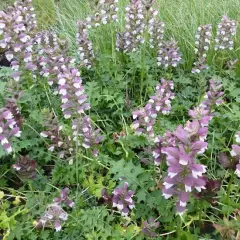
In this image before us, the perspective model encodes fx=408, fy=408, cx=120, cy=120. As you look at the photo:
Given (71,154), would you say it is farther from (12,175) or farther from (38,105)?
(38,105)

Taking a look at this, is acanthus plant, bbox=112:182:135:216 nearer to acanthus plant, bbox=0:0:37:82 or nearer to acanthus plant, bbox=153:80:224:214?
acanthus plant, bbox=153:80:224:214

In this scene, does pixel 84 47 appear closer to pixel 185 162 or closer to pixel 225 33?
pixel 225 33

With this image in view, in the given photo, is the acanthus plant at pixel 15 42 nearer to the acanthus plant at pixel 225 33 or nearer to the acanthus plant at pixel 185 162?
the acanthus plant at pixel 185 162

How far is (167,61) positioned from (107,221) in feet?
5.33

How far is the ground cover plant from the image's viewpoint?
201 centimetres

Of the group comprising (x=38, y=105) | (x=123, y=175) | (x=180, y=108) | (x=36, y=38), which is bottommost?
(x=180, y=108)

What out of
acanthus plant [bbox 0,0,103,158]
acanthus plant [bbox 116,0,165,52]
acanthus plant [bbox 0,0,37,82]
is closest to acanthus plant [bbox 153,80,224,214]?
acanthus plant [bbox 0,0,103,158]

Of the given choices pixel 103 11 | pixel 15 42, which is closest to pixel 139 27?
pixel 103 11

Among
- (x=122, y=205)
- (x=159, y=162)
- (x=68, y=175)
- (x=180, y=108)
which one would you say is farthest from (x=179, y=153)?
(x=180, y=108)

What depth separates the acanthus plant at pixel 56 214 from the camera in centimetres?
200

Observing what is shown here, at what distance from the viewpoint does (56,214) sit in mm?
1994

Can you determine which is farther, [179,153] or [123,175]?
[123,175]

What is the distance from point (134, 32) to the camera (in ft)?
10.8

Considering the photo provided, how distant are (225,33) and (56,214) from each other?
2152mm
